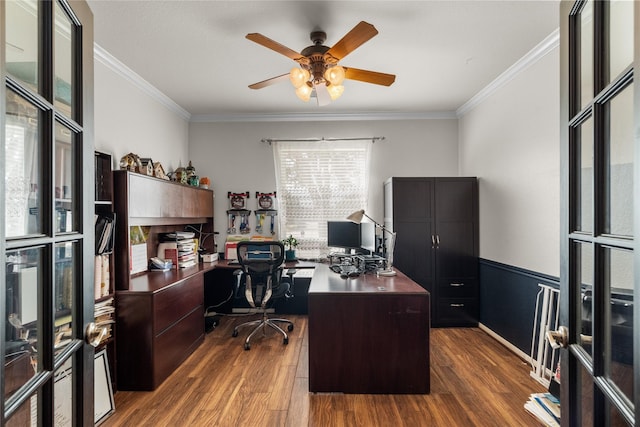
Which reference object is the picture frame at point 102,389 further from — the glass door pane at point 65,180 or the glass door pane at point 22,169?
the glass door pane at point 22,169

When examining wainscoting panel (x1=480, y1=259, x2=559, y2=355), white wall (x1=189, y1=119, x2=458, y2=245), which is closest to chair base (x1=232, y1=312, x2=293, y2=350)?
white wall (x1=189, y1=119, x2=458, y2=245)

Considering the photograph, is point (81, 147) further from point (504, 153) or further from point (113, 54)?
point (504, 153)

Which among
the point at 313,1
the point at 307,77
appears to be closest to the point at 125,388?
the point at 307,77

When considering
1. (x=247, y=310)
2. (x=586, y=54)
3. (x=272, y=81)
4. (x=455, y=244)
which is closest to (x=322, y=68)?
(x=272, y=81)

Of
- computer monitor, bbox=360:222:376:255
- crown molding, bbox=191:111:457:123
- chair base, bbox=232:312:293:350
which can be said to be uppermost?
crown molding, bbox=191:111:457:123

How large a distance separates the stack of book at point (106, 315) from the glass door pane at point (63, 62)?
178 cm

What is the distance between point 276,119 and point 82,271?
12.0 feet

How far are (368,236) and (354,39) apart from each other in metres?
2.04

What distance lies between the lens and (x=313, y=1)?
2057mm

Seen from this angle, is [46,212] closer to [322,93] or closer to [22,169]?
[22,169]

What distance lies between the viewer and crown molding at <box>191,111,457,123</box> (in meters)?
4.27

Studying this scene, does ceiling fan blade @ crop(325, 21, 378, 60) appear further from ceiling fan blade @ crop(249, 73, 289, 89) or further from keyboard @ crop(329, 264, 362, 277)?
keyboard @ crop(329, 264, 362, 277)

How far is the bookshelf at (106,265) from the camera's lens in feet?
7.43

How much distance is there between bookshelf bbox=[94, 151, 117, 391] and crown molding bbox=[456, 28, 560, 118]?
3.46 metres
